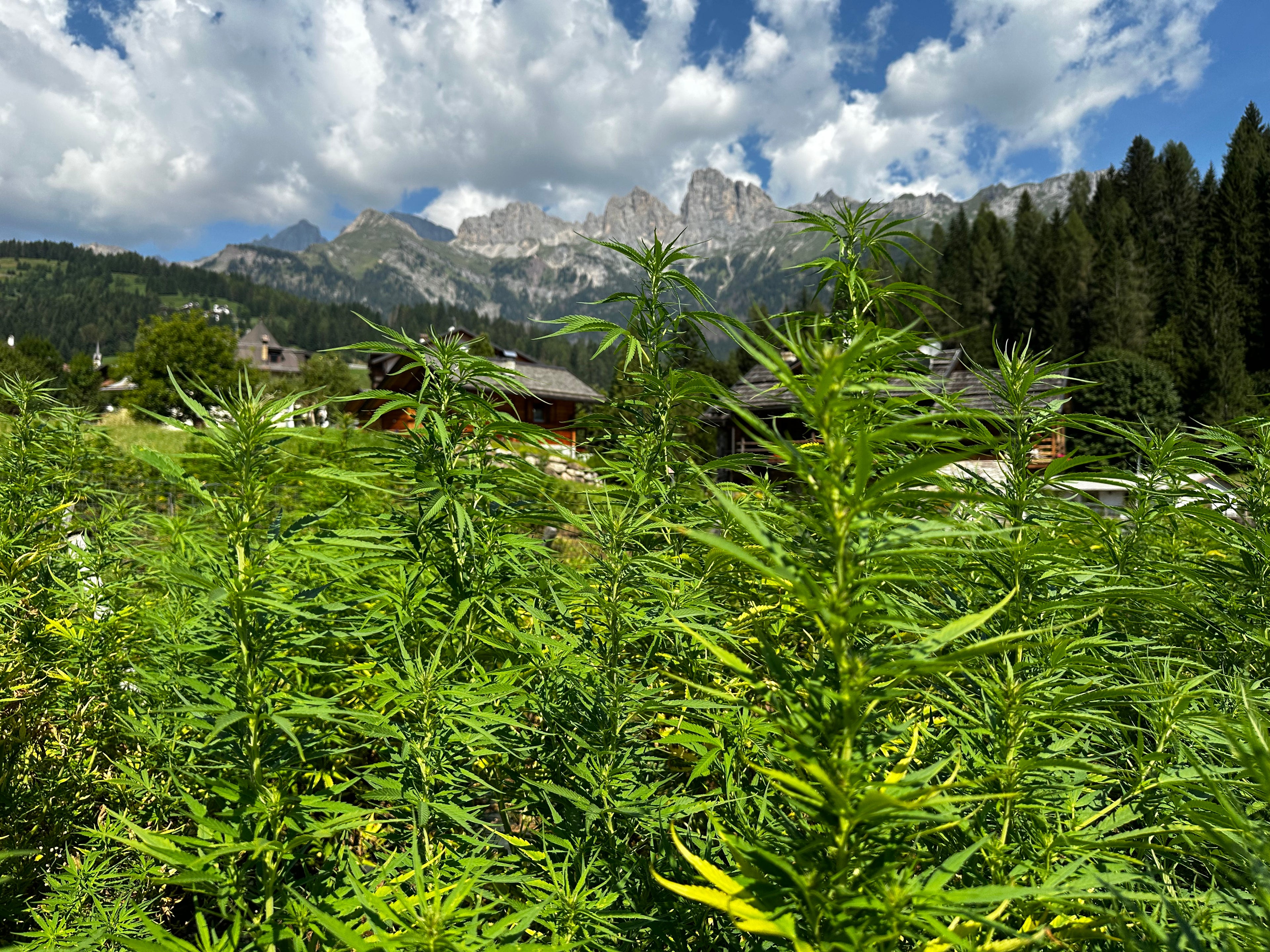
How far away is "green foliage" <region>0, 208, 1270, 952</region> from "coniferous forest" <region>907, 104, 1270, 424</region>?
952 inches

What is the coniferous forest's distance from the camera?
29.6m

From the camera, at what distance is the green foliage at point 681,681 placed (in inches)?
30.5

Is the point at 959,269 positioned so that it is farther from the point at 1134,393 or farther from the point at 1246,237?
the point at 1134,393

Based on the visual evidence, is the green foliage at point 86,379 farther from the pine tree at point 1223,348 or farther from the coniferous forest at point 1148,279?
the pine tree at point 1223,348

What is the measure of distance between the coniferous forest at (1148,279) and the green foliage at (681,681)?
24185mm

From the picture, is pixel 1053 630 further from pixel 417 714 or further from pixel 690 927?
pixel 417 714

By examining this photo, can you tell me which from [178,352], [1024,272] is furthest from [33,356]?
[1024,272]

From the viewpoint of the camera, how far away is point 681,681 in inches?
39.8

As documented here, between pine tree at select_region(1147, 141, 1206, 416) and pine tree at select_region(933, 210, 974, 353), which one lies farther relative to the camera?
pine tree at select_region(933, 210, 974, 353)

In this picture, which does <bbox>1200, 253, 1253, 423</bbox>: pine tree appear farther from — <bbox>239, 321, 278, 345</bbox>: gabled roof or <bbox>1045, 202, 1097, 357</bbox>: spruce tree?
<bbox>239, 321, 278, 345</bbox>: gabled roof

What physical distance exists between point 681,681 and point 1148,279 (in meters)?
51.4

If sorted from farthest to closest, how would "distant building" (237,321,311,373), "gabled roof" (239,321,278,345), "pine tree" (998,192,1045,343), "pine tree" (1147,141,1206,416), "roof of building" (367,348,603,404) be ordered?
"gabled roof" (239,321,278,345)
"distant building" (237,321,311,373)
"pine tree" (998,192,1045,343)
"pine tree" (1147,141,1206,416)
"roof of building" (367,348,603,404)

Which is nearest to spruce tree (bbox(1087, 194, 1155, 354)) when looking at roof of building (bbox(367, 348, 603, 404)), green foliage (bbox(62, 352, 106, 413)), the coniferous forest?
the coniferous forest

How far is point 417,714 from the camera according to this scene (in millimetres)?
1315
